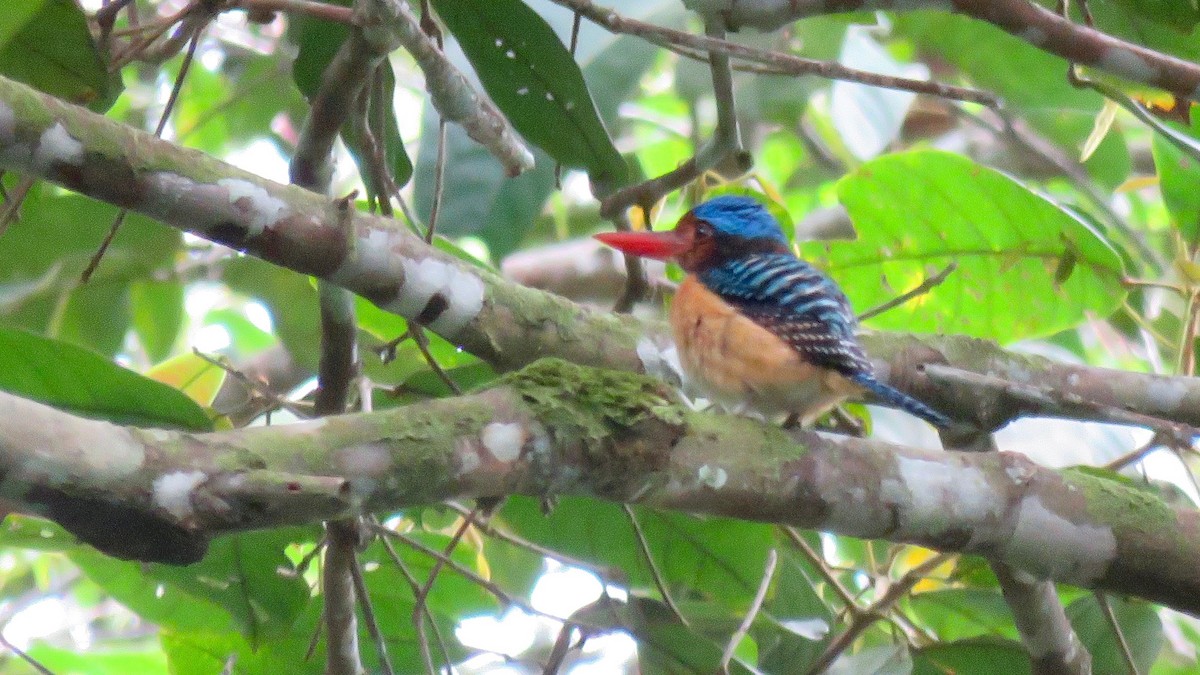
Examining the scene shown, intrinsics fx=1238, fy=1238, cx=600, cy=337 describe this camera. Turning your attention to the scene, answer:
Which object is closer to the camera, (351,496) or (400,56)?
(351,496)

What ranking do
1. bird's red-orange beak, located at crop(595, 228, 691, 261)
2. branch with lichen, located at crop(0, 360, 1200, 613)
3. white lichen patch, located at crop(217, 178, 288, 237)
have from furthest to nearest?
bird's red-orange beak, located at crop(595, 228, 691, 261)
white lichen patch, located at crop(217, 178, 288, 237)
branch with lichen, located at crop(0, 360, 1200, 613)

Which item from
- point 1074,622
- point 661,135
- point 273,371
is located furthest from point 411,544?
point 661,135

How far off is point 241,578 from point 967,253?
6.78 ft

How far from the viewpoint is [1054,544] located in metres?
2.14

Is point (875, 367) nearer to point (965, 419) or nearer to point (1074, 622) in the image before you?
point (965, 419)

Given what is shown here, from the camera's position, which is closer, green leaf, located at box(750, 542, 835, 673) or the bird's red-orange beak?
green leaf, located at box(750, 542, 835, 673)

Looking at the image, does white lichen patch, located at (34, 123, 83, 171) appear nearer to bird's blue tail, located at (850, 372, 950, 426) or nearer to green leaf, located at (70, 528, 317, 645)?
green leaf, located at (70, 528, 317, 645)

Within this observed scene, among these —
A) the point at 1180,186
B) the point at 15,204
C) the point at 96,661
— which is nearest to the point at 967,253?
the point at 1180,186

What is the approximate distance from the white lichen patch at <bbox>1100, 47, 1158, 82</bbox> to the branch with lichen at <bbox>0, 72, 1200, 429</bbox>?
1.80 feet

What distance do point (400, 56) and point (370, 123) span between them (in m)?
3.37

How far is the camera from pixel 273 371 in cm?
462

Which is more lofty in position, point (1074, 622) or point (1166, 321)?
point (1166, 321)

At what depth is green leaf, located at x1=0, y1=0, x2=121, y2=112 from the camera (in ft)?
7.27

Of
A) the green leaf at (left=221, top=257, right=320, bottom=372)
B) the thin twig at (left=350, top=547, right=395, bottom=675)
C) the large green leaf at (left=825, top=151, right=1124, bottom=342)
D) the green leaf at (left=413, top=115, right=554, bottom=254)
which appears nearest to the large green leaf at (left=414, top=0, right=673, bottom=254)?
the green leaf at (left=413, top=115, right=554, bottom=254)
